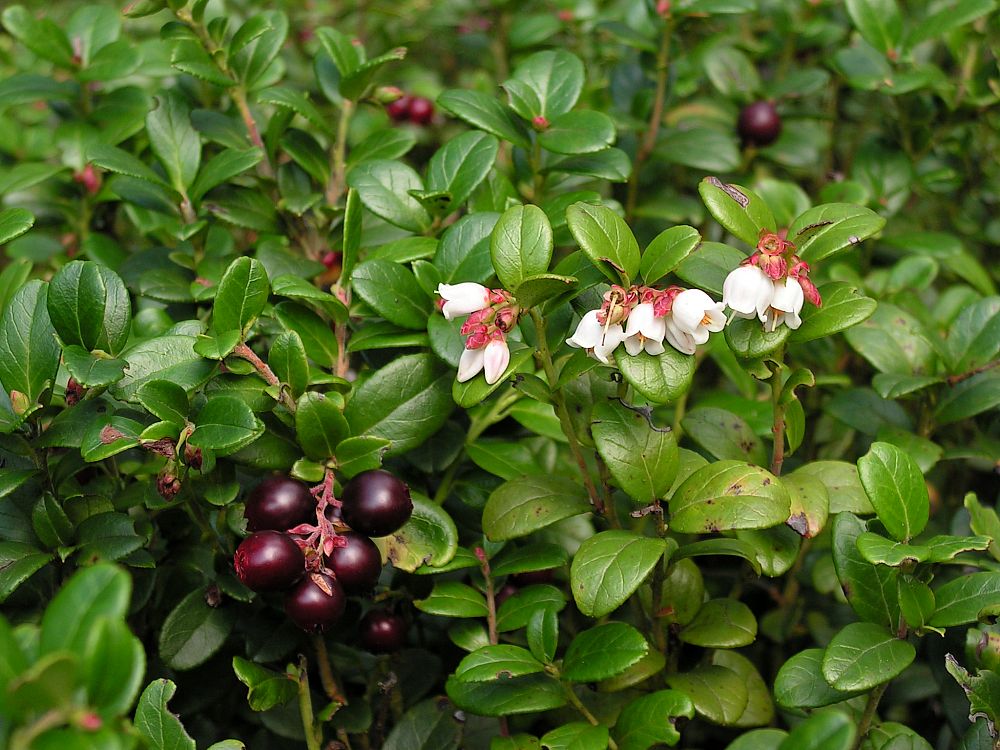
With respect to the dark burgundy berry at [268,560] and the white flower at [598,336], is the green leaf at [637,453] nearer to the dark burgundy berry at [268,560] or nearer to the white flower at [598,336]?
the white flower at [598,336]

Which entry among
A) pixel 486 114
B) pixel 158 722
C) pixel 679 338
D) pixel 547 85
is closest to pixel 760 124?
pixel 547 85

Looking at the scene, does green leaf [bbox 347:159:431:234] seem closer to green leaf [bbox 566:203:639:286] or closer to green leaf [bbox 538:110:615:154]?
green leaf [bbox 538:110:615:154]

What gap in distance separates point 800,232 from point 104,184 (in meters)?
1.44

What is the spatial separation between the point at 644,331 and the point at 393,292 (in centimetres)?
42

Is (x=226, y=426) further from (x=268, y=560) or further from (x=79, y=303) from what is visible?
(x=79, y=303)

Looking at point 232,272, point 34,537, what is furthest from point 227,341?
point 34,537

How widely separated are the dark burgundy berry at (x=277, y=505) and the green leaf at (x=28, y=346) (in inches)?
13.4

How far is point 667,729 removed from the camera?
4.05 ft

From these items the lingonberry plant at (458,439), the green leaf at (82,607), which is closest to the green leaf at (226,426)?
the lingonberry plant at (458,439)

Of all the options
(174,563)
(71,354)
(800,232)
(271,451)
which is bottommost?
(174,563)

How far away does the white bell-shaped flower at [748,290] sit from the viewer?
1.23 m

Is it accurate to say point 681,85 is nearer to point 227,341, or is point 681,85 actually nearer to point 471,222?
point 471,222

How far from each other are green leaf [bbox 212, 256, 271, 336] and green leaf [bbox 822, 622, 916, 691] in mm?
902

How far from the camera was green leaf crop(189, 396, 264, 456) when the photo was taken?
121 centimetres
